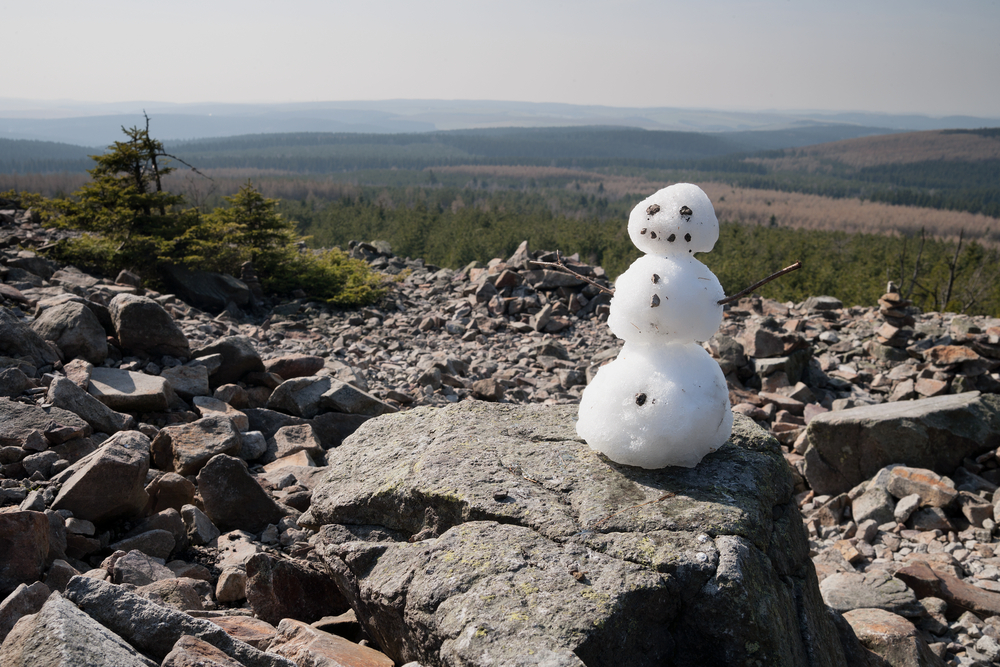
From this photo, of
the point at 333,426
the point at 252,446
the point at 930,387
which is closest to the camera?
the point at 252,446

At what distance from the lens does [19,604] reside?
2736 millimetres

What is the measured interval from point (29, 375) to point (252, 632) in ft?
13.7

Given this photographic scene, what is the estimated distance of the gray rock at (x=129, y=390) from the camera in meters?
5.62

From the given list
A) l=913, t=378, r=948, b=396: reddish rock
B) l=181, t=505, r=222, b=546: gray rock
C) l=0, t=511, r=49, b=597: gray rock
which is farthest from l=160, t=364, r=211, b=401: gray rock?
l=913, t=378, r=948, b=396: reddish rock

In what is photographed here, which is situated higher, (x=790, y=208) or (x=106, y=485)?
(x=106, y=485)

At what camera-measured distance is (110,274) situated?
12055 millimetres

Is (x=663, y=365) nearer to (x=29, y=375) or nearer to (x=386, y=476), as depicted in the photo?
(x=386, y=476)

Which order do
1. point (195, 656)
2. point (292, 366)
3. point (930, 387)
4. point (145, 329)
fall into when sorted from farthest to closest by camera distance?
point (930, 387) → point (292, 366) → point (145, 329) → point (195, 656)

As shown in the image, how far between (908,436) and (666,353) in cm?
509

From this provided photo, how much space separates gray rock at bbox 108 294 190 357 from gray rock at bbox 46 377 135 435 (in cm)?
166

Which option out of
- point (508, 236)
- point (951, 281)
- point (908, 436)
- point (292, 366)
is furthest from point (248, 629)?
point (508, 236)

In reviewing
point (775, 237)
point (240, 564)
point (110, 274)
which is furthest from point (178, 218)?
point (775, 237)

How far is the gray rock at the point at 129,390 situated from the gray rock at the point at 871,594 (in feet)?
20.5

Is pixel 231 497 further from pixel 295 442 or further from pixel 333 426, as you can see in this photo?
pixel 333 426
